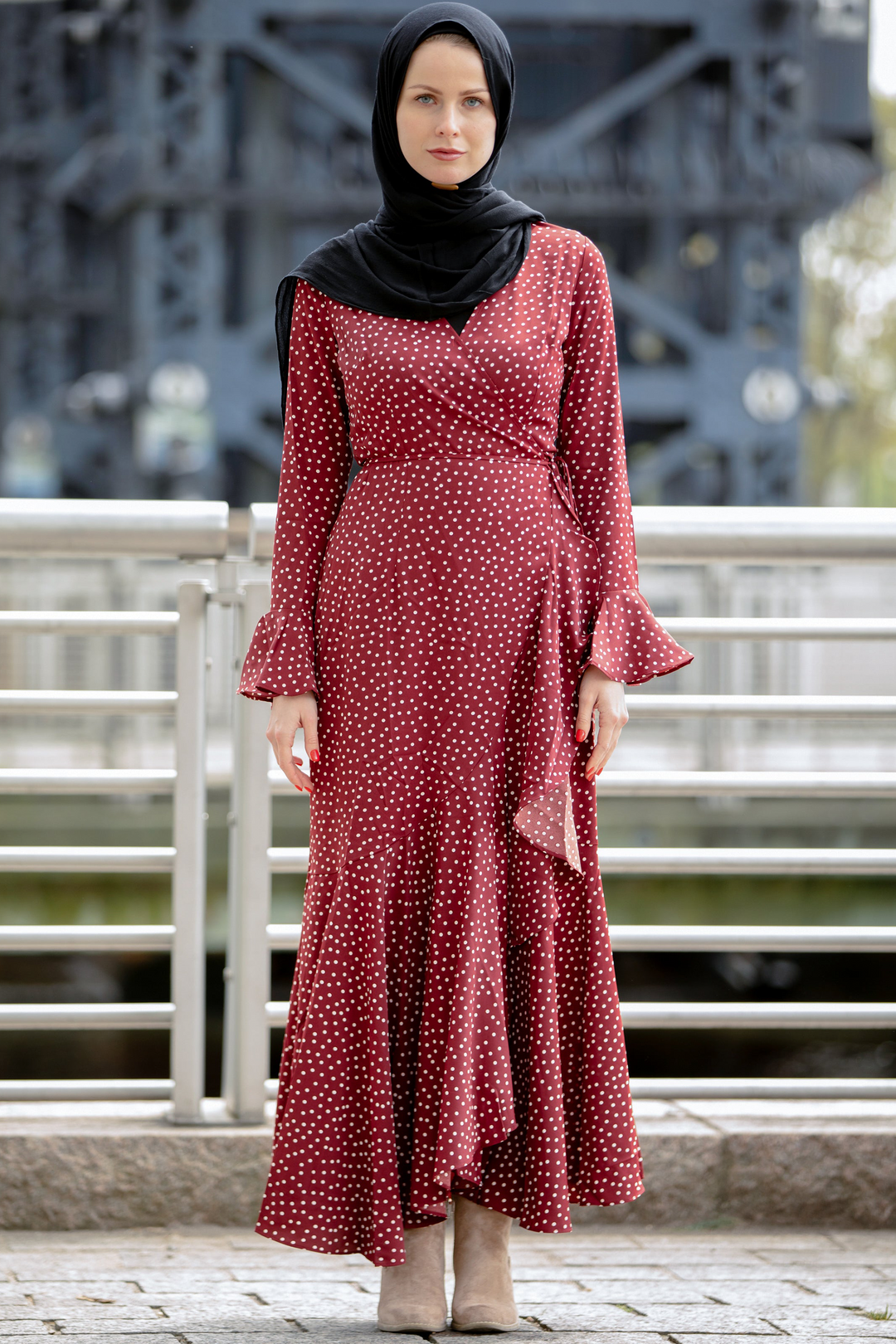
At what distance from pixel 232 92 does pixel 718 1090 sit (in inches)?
759

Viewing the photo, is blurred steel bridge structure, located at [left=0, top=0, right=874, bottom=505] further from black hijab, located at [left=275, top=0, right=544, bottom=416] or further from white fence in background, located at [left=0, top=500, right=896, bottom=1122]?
black hijab, located at [left=275, top=0, right=544, bottom=416]

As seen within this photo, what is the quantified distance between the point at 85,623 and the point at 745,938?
147cm

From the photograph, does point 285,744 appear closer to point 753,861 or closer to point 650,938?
point 650,938

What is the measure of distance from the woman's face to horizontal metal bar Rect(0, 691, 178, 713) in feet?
4.06

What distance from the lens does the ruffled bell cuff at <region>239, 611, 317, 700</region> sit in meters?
2.49

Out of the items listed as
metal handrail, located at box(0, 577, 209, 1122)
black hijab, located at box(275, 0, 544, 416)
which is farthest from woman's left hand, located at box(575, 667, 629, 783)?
metal handrail, located at box(0, 577, 209, 1122)

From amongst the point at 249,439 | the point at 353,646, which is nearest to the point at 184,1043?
the point at 353,646

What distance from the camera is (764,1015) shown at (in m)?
3.42

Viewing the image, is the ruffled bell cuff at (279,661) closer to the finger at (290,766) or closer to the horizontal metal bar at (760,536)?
the finger at (290,766)

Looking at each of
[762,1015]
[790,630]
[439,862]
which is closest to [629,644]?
[439,862]

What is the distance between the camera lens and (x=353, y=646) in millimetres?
2469

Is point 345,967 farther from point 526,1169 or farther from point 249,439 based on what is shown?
point 249,439

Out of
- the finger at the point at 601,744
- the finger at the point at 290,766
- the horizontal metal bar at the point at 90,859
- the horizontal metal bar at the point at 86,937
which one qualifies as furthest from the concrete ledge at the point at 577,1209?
the finger at the point at 601,744

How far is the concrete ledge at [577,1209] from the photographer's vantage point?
3.11m
